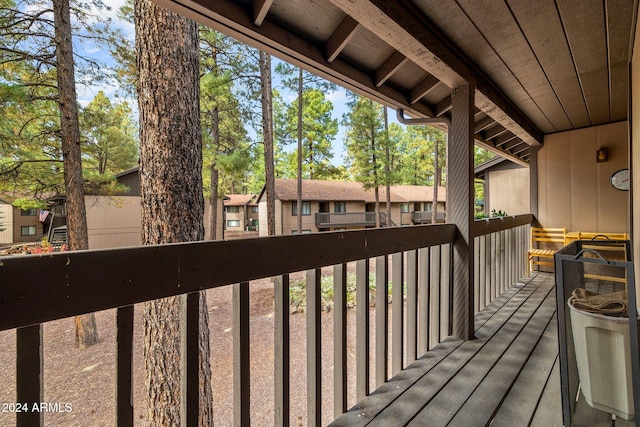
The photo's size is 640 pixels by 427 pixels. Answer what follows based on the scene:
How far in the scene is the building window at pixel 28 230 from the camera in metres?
16.5

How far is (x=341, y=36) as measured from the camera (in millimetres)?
1823

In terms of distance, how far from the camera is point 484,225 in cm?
315

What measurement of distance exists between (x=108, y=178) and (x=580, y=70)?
10072 millimetres

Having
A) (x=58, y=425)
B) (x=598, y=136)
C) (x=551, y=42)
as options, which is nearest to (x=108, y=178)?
(x=58, y=425)

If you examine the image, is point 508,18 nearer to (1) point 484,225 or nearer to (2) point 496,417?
(1) point 484,225

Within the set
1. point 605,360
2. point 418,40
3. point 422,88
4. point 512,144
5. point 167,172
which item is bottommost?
point 605,360

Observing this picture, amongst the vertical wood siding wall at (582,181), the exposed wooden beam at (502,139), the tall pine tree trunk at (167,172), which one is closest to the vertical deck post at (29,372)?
the tall pine tree trunk at (167,172)

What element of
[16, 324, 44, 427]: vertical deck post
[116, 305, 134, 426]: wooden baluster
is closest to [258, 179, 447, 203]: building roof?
[116, 305, 134, 426]: wooden baluster

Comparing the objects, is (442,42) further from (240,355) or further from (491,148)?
(491,148)

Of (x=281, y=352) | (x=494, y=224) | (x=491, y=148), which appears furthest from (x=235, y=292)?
(x=491, y=148)

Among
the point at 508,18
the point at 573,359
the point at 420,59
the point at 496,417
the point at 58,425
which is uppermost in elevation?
the point at 508,18

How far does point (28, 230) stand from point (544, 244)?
2270 cm

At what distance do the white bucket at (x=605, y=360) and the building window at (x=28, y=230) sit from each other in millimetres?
22726

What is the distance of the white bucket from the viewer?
1.41 m
